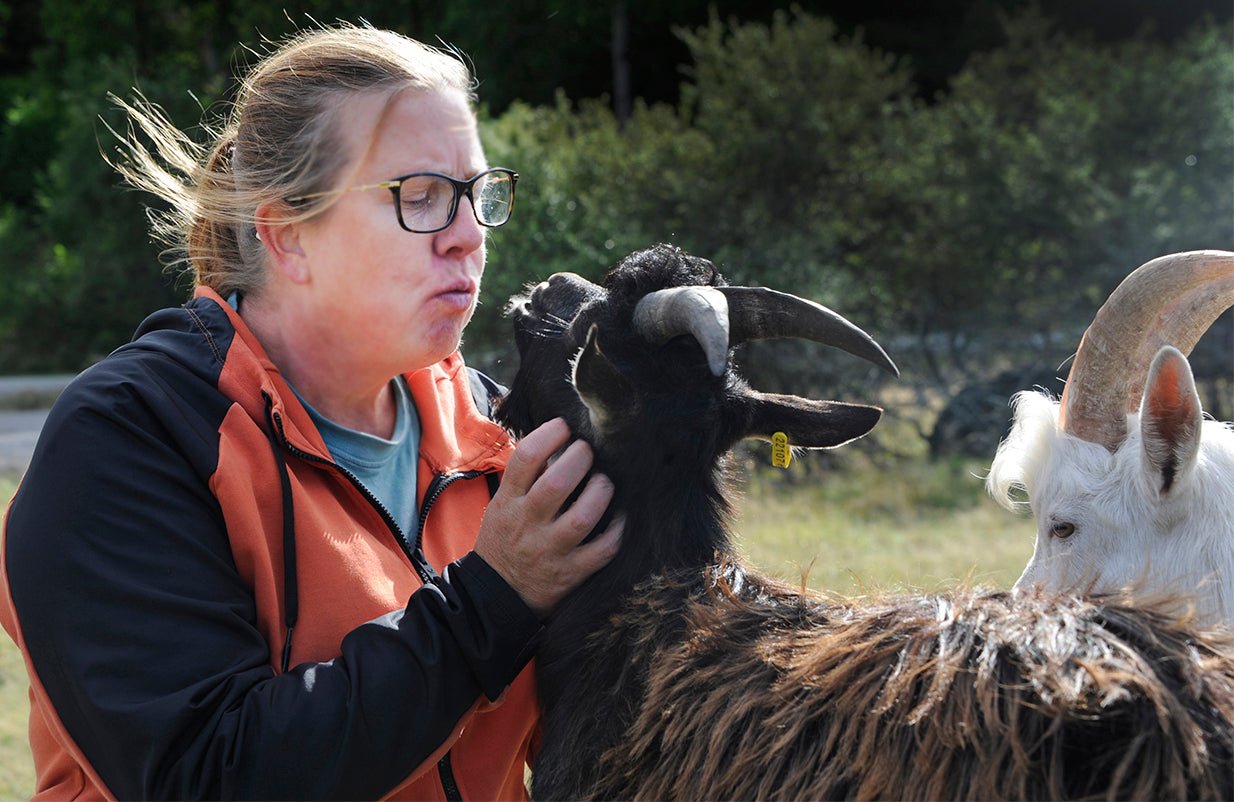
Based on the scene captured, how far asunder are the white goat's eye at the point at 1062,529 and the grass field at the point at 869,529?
9.50 ft

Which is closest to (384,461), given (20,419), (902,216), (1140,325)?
(1140,325)

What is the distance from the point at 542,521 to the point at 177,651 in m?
0.70

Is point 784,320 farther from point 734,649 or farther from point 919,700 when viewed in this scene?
point 919,700

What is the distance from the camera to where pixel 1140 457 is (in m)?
2.97

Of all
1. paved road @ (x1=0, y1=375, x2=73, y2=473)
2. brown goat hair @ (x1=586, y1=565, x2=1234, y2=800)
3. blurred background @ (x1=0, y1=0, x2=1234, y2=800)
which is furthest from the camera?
paved road @ (x1=0, y1=375, x2=73, y2=473)

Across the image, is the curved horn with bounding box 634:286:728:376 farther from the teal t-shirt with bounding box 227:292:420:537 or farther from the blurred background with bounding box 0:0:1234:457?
the blurred background with bounding box 0:0:1234:457

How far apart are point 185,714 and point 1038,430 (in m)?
2.29

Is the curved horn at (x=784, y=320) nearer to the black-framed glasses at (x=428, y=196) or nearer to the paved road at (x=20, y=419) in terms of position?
the black-framed glasses at (x=428, y=196)

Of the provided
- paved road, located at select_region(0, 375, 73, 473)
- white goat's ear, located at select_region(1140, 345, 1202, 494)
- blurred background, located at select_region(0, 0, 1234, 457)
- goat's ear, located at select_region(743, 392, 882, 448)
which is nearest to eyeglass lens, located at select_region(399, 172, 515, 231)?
goat's ear, located at select_region(743, 392, 882, 448)

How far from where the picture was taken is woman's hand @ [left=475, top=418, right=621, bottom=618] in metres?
2.34

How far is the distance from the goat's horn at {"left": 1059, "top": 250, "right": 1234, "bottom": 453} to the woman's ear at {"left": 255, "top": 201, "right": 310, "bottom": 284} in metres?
1.91

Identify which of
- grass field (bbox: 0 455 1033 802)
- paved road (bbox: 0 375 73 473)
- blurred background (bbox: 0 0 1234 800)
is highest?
blurred background (bbox: 0 0 1234 800)

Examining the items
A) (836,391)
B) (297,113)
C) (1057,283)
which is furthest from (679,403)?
(1057,283)

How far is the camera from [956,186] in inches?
516
